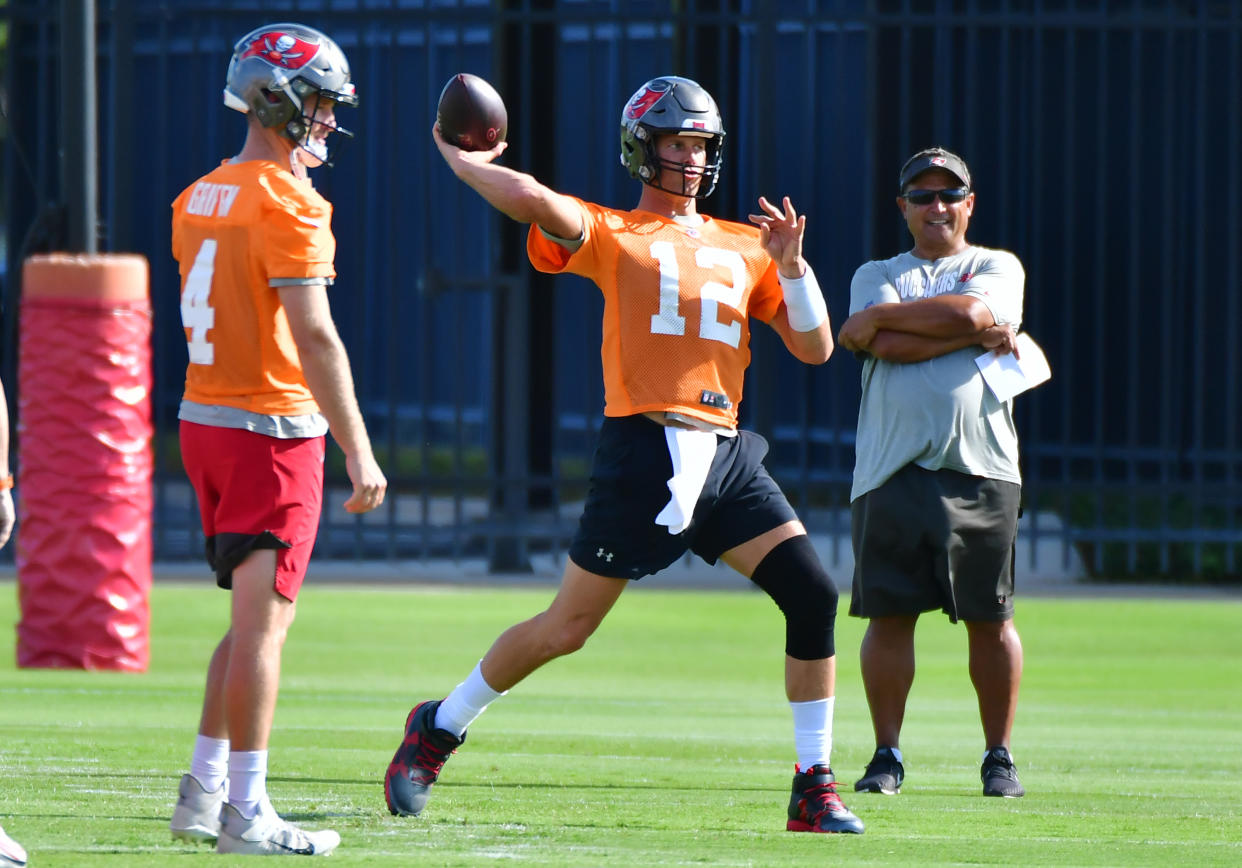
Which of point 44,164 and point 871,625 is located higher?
point 44,164

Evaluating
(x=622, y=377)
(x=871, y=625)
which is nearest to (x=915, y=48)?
(x=871, y=625)

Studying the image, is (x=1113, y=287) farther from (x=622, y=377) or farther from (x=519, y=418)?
(x=622, y=377)

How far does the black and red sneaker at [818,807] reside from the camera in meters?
5.45

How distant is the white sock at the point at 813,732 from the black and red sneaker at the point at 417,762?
966mm

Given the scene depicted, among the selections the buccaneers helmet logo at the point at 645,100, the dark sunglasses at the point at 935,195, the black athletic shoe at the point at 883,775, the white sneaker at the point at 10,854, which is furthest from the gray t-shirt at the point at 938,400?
the white sneaker at the point at 10,854

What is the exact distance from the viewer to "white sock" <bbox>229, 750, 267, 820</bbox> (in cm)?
486

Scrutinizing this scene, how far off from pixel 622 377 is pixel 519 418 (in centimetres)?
790

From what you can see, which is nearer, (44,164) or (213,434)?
(213,434)

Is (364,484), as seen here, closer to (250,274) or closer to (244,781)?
(250,274)

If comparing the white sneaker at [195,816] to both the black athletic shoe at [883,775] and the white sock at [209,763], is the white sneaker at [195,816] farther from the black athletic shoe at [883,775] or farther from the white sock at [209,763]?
the black athletic shoe at [883,775]

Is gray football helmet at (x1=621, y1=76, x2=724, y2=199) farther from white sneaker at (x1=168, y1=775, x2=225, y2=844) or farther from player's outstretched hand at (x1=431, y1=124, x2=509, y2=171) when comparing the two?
white sneaker at (x1=168, y1=775, x2=225, y2=844)

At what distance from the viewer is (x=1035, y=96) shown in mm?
12891

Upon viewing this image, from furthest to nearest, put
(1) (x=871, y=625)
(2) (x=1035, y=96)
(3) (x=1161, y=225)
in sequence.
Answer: (3) (x=1161, y=225) < (2) (x=1035, y=96) < (1) (x=871, y=625)

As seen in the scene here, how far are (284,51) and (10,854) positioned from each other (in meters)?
2.02
